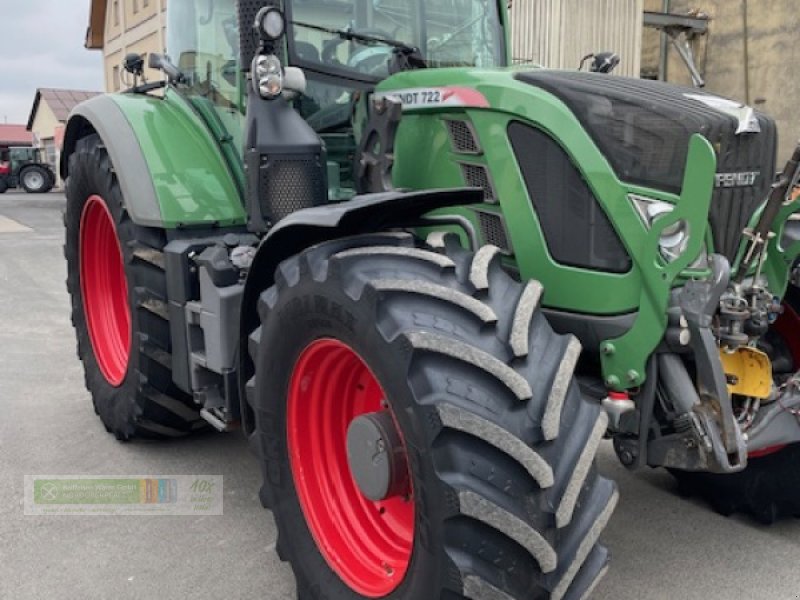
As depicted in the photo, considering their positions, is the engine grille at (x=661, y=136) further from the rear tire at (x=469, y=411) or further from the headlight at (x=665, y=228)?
the rear tire at (x=469, y=411)

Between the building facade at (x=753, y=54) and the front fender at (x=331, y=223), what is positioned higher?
the building facade at (x=753, y=54)

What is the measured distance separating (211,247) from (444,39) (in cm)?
131

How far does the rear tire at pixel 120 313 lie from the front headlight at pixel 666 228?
201 centimetres

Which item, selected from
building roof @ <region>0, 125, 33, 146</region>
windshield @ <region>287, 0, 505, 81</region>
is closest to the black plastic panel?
windshield @ <region>287, 0, 505, 81</region>

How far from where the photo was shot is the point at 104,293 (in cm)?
440

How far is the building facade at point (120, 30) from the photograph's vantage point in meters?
24.0

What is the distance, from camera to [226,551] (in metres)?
3.02

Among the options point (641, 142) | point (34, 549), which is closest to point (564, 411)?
point (641, 142)

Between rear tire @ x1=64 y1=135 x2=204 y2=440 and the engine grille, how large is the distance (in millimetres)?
1890

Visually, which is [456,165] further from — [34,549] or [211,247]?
[34,549]

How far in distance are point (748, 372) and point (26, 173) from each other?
3357 cm

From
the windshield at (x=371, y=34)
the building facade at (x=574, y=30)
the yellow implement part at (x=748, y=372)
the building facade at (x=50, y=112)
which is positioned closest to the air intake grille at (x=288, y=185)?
the windshield at (x=371, y=34)

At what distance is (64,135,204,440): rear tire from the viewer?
350cm

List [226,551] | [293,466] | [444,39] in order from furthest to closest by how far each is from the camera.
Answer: [444,39]
[226,551]
[293,466]
